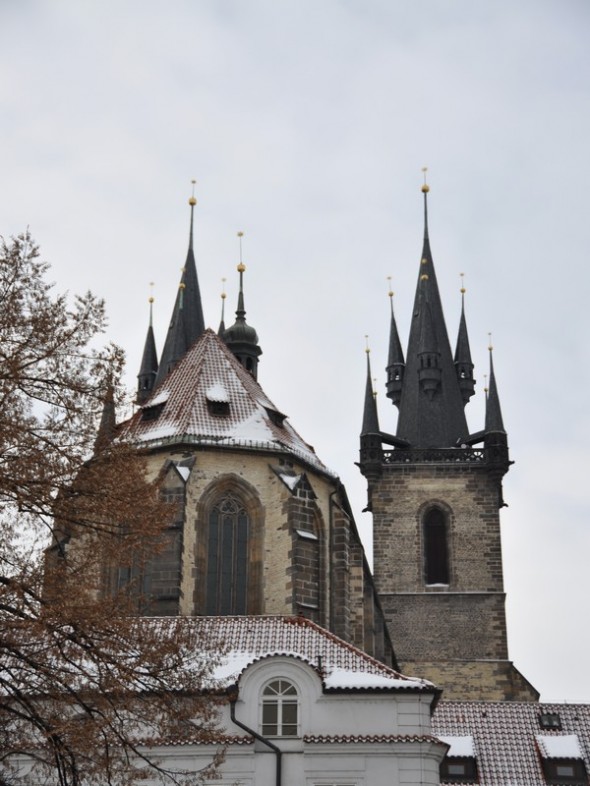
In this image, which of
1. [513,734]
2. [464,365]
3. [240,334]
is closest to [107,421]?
[513,734]

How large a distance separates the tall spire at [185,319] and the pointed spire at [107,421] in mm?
30727

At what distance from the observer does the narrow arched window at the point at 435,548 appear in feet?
164

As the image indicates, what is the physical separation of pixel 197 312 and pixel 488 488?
13.4 metres

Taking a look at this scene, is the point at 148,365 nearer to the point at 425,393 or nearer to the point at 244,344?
the point at 244,344

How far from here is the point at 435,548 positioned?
1988 inches

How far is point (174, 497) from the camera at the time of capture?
28.7 m

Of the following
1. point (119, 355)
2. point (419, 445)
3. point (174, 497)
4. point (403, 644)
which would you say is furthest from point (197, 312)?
point (119, 355)

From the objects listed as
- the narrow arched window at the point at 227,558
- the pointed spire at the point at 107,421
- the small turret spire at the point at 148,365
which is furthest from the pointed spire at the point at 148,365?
the pointed spire at the point at 107,421

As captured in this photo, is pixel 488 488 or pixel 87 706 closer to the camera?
pixel 87 706

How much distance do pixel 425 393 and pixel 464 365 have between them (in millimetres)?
2811

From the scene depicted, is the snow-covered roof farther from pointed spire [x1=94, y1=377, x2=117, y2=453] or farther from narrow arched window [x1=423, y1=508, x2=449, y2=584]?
narrow arched window [x1=423, y1=508, x2=449, y2=584]

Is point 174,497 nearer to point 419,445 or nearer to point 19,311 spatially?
point 19,311

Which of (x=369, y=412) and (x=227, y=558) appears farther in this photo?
(x=369, y=412)

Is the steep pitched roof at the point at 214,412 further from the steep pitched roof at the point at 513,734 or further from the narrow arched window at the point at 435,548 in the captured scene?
the narrow arched window at the point at 435,548
